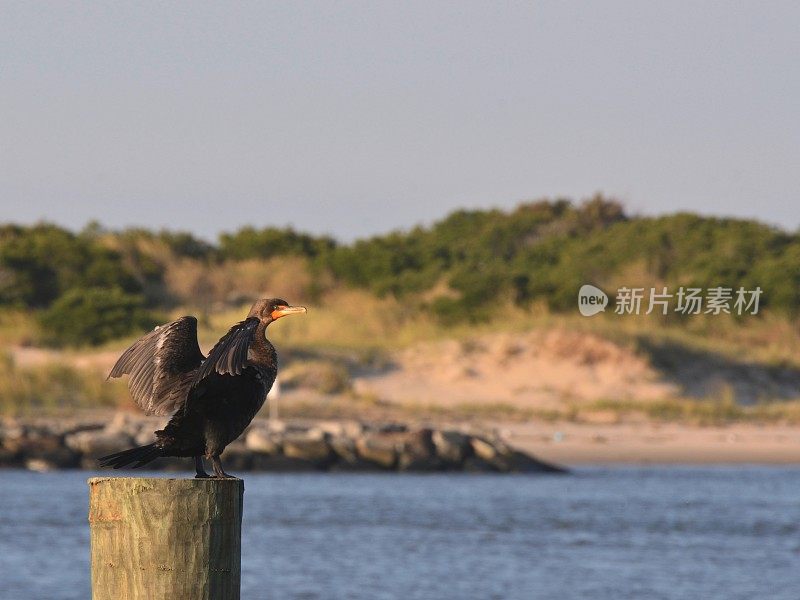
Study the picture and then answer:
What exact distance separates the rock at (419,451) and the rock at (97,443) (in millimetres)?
4257

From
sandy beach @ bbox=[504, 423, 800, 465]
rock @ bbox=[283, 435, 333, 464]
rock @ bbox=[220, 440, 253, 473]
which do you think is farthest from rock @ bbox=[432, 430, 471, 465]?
rock @ bbox=[220, 440, 253, 473]

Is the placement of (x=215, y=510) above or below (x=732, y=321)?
below

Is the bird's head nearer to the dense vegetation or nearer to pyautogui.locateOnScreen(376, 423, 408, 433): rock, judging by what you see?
pyautogui.locateOnScreen(376, 423, 408, 433): rock

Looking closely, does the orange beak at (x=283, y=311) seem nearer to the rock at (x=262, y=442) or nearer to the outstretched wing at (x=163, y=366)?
the outstretched wing at (x=163, y=366)

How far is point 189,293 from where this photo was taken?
36969 millimetres

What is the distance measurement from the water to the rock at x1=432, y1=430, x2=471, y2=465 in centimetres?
34

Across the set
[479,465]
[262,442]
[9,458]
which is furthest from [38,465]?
[479,465]

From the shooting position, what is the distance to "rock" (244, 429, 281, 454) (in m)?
24.1

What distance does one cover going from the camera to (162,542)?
→ 410cm

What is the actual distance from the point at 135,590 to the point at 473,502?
701 inches

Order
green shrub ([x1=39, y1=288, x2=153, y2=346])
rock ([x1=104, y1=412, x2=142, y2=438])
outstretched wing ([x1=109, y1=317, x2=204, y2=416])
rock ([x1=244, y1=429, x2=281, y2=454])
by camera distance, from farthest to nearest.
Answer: green shrub ([x1=39, y1=288, x2=153, y2=346]) → rock ([x1=244, y1=429, x2=281, y2=454]) → rock ([x1=104, y1=412, x2=142, y2=438]) → outstretched wing ([x1=109, y1=317, x2=204, y2=416])

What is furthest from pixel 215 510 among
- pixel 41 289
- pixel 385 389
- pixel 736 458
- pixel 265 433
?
pixel 41 289

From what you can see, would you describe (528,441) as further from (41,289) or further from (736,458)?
(41,289)

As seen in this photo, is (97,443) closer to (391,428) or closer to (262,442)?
(262,442)
